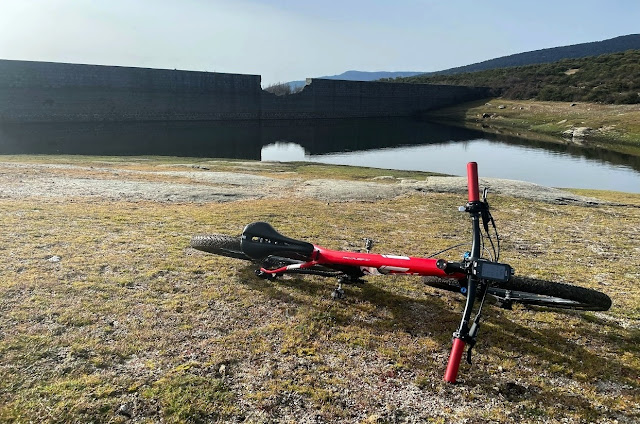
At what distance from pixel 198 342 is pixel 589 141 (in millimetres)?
82070

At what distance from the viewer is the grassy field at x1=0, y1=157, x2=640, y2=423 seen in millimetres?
4621

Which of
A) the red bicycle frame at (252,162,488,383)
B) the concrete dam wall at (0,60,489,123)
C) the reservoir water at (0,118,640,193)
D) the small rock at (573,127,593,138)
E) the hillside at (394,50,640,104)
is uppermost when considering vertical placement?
the hillside at (394,50,640,104)

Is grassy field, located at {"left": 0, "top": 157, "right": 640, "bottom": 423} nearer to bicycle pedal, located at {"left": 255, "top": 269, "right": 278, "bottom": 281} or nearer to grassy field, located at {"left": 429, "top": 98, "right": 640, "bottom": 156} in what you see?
bicycle pedal, located at {"left": 255, "top": 269, "right": 278, "bottom": 281}

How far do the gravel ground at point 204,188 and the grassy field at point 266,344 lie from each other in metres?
6.02

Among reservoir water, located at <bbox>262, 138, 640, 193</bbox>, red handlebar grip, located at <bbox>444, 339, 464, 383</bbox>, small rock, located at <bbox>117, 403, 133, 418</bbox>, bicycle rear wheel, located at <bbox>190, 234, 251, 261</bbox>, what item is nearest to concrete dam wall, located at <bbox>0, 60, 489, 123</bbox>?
reservoir water, located at <bbox>262, 138, 640, 193</bbox>

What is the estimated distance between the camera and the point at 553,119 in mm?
91375

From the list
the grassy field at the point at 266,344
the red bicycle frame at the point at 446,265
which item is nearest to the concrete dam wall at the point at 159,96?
the grassy field at the point at 266,344

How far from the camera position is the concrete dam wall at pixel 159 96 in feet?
236

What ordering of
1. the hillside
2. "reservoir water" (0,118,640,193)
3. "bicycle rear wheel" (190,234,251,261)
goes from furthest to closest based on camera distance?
the hillside → "reservoir water" (0,118,640,193) → "bicycle rear wheel" (190,234,251,261)

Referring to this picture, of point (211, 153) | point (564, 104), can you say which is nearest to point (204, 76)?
point (211, 153)

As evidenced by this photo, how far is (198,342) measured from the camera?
18.6ft

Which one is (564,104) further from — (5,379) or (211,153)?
(5,379)

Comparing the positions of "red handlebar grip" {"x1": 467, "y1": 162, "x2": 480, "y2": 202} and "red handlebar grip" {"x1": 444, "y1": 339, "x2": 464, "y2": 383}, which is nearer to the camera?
"red handlebar grip" {"x1": 444, "y1": 339, "x2": 464, "y2": 383}

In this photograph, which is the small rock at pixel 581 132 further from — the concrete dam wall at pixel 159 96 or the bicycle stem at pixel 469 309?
the bicycle stem at pixel 469 309
